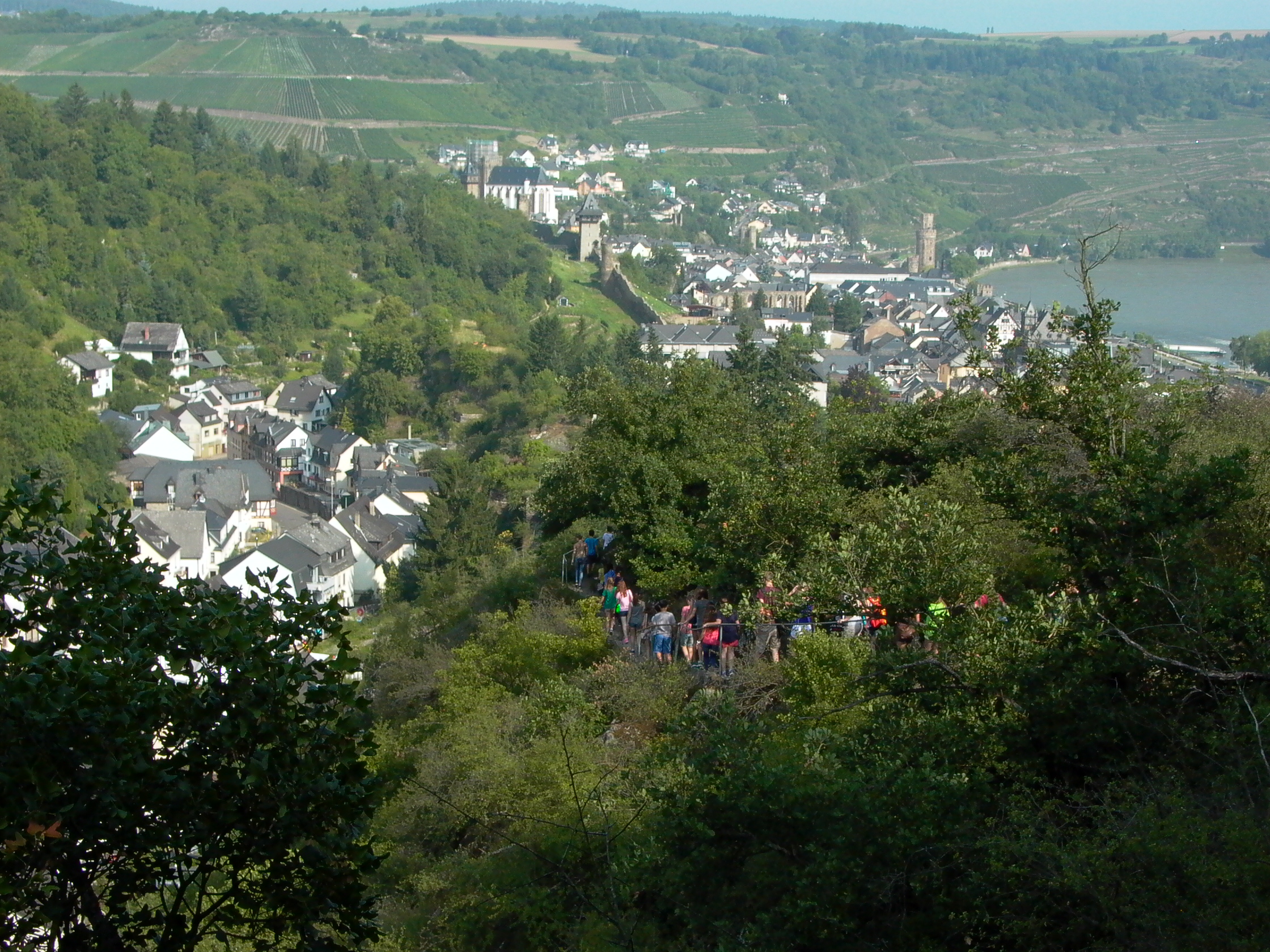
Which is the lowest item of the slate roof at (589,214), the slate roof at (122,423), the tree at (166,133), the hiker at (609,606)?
the slate roof at (122,423)

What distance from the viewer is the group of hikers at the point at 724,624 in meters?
7.26

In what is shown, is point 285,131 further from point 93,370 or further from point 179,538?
point 179,538

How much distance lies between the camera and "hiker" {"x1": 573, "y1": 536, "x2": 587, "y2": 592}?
1241cm

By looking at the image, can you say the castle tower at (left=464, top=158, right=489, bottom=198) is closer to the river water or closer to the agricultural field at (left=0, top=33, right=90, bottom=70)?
the river water

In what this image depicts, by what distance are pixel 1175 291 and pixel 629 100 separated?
216 feet

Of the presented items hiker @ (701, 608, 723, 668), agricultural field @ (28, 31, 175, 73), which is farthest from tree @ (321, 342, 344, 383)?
agricultural field @ (28, 31, 175, 73)

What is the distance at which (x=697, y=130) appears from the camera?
119m

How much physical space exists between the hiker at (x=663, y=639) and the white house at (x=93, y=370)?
3440 cm

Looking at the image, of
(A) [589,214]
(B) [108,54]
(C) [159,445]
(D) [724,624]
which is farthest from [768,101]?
(D) [724,624]

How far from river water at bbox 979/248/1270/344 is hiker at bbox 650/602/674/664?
4054cm

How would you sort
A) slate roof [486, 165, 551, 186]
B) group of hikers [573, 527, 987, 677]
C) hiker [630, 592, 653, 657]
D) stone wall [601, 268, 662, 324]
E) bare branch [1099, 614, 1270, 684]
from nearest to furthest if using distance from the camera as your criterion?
bare branch [1099, 614, 1270, 684], group of hikers [573, 527, 987, 677], hiker [630, 592, 653, 657], stone wall [601, 268, 662, 324], slate roof [486, 165, 551, 186]

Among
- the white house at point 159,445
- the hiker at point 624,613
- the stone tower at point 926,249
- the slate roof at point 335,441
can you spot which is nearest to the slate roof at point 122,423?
the white house at point 159,445

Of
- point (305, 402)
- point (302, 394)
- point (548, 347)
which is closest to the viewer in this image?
point (548, 347)

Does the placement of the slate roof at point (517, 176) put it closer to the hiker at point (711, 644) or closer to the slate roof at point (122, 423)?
the slate roof at point (122, 423)
